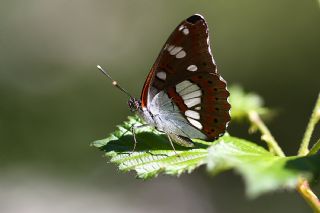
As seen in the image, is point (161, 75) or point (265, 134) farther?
point (161, 75)

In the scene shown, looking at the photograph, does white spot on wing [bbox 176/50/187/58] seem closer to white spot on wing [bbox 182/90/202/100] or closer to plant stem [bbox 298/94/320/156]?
white spot on wing [bbox 182/90/202/100]

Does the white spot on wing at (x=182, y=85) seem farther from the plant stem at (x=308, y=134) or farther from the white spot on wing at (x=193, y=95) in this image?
the plant stem at (x=308, y=134)

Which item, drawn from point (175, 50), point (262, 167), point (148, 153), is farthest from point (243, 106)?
point (262, 167)

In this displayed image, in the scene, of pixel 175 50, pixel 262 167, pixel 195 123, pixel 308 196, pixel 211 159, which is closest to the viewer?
pixel 262 167

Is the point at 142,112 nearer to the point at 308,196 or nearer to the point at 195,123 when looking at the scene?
the point at 195,123

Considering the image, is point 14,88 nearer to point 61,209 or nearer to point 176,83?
point 61,209

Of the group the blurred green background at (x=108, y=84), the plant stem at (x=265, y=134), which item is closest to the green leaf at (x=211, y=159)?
the plant stem at (x=265, y=134)
